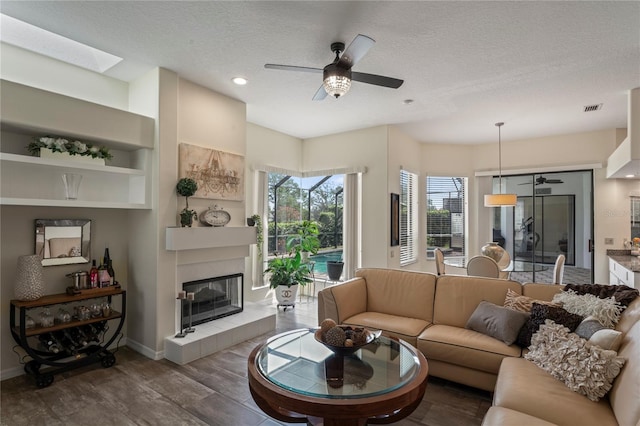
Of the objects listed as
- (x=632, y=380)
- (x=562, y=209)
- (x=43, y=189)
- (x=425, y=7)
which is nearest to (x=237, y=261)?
(x=43, y=189)

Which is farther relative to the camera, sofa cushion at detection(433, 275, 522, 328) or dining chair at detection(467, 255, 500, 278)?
dining chair at detection(467, 255, 500, 278)

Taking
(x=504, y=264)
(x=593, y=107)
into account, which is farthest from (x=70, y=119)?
(x=593, y=107)

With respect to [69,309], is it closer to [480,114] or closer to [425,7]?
[425,7]

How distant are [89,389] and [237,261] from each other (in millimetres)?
1999

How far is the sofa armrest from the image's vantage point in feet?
11.0

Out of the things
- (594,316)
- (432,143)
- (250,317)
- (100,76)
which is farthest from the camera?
(432,143)

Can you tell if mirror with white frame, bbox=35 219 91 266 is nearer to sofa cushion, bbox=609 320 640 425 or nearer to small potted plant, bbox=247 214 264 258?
small potted plant, bbox=247 214 264 258

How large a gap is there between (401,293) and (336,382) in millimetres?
1772

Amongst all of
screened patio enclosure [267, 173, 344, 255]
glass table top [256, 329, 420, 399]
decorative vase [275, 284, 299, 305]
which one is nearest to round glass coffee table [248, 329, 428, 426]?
glass table top [256, 329, 420, 399]

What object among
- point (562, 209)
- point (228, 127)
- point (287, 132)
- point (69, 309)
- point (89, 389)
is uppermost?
point (287, 132)

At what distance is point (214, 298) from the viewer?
412cm

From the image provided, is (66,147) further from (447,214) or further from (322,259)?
(447,214)

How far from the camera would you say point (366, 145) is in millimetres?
5590

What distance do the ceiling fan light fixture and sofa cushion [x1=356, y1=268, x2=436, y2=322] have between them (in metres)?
2.11
